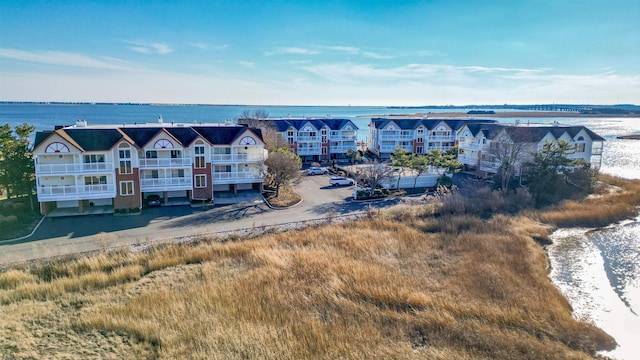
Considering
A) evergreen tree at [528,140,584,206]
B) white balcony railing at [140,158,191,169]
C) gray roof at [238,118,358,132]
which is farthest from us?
gray roof at [238,118,358,132]

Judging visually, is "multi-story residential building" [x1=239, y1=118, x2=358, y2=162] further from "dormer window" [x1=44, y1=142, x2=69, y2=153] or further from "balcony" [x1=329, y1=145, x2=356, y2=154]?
"dormer window" [x1=44, y1=142, x2=69, y2=153]

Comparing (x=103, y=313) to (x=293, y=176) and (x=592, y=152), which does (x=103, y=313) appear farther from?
(x=592, y=152)

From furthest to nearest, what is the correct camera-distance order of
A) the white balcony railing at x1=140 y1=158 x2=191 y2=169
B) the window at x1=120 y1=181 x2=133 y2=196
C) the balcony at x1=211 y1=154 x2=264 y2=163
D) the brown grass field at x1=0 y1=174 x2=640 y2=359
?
the balcony at x1=211 y1=154 x2=264 y2=163 < the white balcony railing at x1=140 y1=158 x2=191 y2=169 < the window at x1=120 y1=181 x2=133 y2=196 < the brown grass field at x1=0 y1=174 x2=640 y2=359

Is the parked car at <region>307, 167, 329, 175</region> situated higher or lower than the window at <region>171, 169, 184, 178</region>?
lower

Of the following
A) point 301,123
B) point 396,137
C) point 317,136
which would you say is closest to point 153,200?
point 301,123

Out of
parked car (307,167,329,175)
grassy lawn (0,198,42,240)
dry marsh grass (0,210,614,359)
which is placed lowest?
dry marsh grass (0,210,614,359)

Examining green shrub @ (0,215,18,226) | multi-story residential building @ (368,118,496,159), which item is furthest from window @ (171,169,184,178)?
multi-story residential building @ (368,118,496,159)
